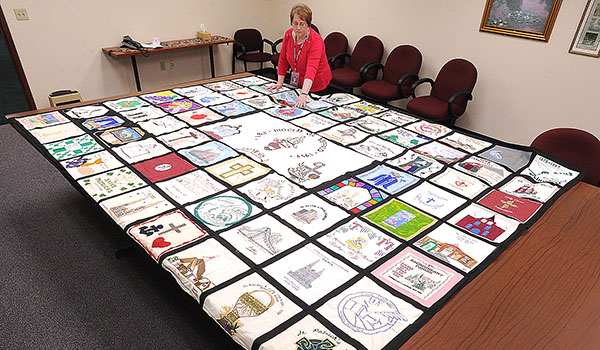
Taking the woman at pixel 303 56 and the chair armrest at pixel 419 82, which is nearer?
the woman at pixel 303 56

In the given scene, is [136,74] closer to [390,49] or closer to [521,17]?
[390,49]

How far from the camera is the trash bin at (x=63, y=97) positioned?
4213 millimetres

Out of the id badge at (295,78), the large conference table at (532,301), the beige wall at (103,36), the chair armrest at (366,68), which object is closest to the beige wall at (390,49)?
the beige wall at (103,36)

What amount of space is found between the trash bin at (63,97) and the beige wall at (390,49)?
18cm

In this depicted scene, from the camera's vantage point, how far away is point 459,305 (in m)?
1.29

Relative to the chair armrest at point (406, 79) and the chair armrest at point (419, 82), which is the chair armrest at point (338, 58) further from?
the chair armrest at point (419, 82)

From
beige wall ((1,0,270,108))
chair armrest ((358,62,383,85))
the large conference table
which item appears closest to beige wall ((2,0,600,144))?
beige wall ((1,0,270,108))

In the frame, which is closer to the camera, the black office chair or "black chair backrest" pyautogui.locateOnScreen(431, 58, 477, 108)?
"black chair backrest" pyautogui.locateOnScreen(431, 58, 477, 108)

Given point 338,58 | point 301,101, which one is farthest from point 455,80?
point 301,101

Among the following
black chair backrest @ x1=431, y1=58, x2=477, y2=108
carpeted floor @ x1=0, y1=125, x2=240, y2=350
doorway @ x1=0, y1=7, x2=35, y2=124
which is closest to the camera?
carpeted floor @ x1=0, y1=125, x2=240, y2=350

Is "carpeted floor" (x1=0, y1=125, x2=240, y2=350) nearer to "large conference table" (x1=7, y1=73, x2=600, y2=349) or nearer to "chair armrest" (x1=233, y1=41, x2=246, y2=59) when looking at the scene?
"large conference table" (x1=7, y1=73, x2=600, y2=349)

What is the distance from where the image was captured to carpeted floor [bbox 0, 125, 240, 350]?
1912mm

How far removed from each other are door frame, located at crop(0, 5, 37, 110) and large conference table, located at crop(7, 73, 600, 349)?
4.84 meters

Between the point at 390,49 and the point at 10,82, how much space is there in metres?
4.83
